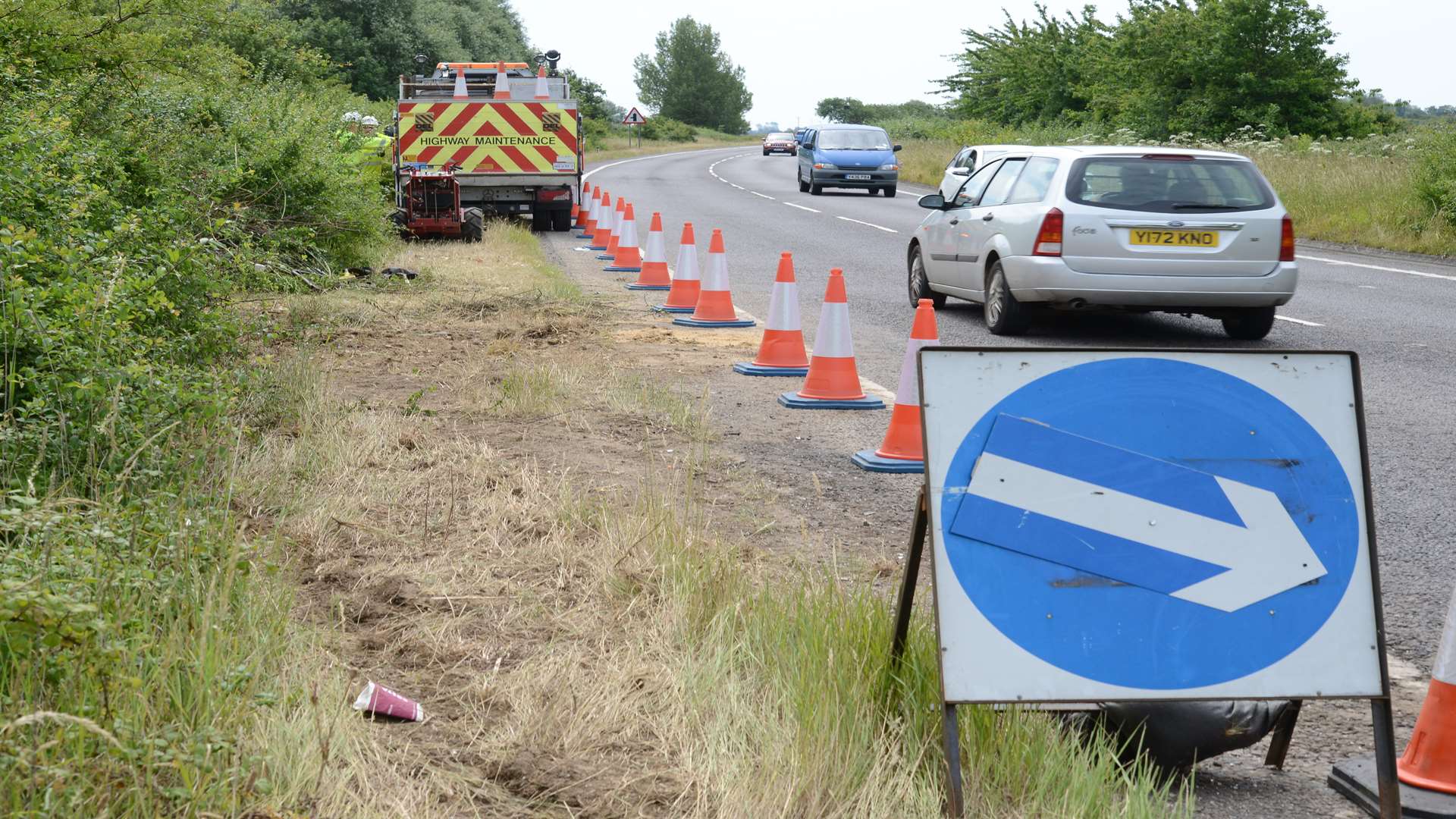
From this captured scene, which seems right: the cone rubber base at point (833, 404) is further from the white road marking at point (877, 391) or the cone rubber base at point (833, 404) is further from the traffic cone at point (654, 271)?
the traffic cone at point (654, 271)

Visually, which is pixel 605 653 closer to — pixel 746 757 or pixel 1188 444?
pixel 746 757

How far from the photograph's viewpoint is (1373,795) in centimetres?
305

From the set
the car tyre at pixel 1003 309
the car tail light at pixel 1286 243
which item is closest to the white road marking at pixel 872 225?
the car tyre at pixel 1003 309

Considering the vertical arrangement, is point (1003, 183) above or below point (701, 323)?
above

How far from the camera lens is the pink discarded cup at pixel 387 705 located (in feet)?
10.7

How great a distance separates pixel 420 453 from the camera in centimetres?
586

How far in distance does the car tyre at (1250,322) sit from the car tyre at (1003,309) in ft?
5.07

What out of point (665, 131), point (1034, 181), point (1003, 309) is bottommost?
point (665, 131)

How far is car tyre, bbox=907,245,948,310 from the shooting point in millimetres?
12578

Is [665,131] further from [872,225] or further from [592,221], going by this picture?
[592,221]

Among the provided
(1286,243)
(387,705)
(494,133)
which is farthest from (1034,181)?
(494,133)

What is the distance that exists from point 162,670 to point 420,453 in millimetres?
3083

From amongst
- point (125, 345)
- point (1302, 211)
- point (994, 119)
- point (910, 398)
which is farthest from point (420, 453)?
point (994, 119)

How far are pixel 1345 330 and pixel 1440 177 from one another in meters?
10.1
